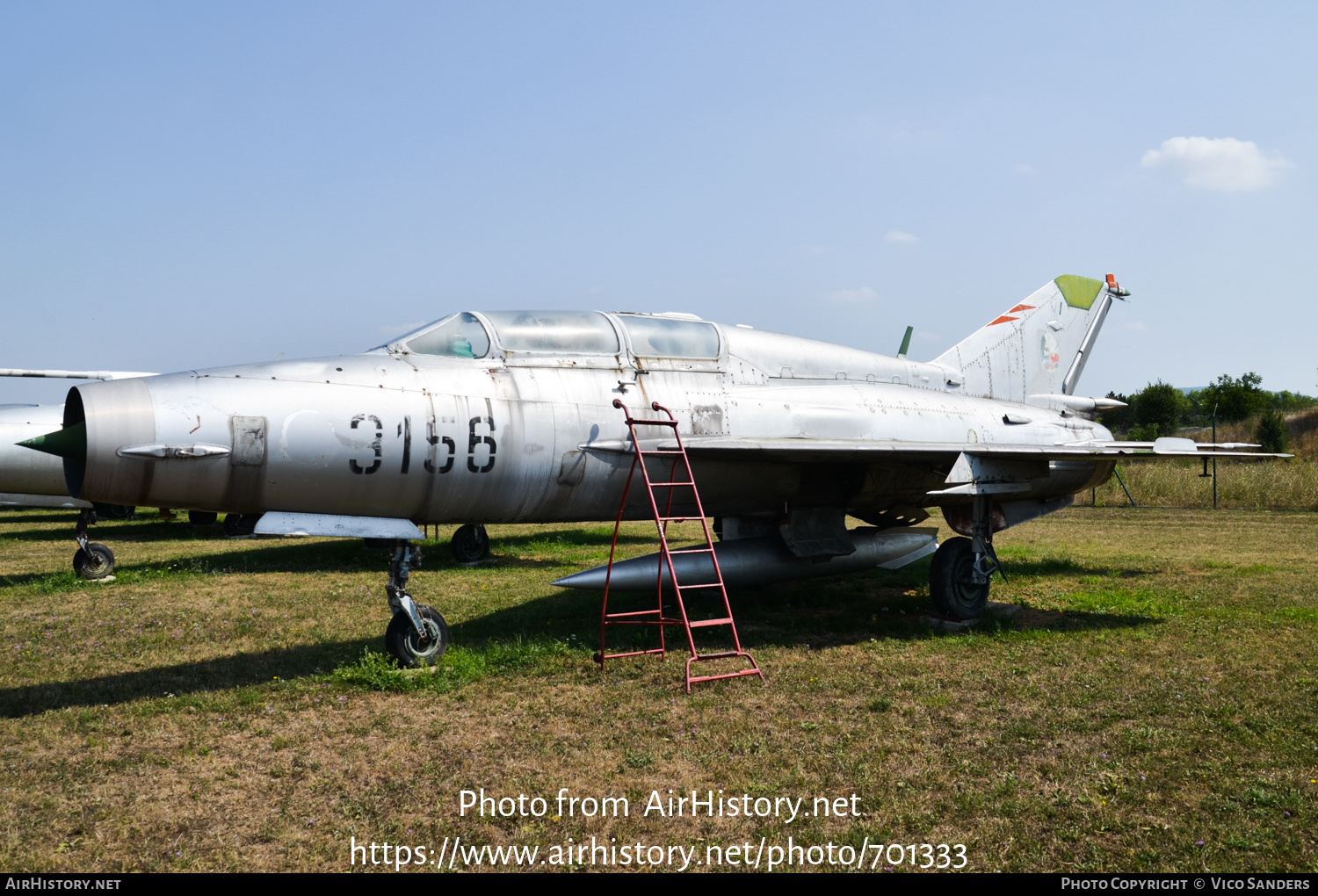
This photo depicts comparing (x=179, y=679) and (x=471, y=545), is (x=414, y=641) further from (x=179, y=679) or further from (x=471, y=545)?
(x=471, y=545)

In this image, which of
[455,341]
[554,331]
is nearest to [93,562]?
[455,341]

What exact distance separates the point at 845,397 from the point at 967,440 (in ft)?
6.37

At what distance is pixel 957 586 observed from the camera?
30.5 ft

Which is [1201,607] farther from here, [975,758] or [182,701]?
[182,701]

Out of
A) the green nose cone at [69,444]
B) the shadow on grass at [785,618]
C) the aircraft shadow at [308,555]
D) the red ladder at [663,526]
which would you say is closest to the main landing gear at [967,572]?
the shadow on grass at [785,618]

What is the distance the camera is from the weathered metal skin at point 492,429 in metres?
5.84

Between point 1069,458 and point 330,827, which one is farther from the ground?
point 1069,458

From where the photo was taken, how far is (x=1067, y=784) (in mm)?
4738

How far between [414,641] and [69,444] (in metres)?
2.82

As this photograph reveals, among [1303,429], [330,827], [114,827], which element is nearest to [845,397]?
[330,827]

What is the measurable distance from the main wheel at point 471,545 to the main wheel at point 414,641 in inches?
285

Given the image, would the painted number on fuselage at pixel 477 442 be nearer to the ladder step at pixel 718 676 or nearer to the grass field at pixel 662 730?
the grass field at pixel 662 730

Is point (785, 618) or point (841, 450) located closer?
point (841, 450)

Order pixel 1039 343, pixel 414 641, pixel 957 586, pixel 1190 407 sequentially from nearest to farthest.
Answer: pixel 414 641 < pixel 957 586 < pixel 1039 343 < pixel 1190 407
